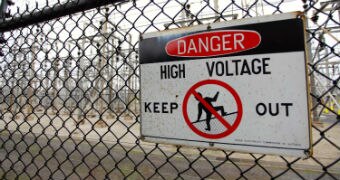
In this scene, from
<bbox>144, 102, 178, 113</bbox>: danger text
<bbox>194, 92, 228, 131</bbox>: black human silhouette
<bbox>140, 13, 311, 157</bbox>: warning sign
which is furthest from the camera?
<bbox>144, 102, 178, 113</bbox>: danger text

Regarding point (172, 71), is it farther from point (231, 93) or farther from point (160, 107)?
point (231, 93)

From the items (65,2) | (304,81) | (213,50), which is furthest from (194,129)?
(65,2)

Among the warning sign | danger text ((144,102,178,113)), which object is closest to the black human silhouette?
the warning sign

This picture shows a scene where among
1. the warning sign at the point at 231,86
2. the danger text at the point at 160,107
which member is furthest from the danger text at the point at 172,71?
the danger text at the point at 160,107

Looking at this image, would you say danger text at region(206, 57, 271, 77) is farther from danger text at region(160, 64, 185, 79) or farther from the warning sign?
danger text at region(160, 64, 185, 79)

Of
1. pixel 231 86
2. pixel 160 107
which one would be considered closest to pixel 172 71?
pixel 160 107

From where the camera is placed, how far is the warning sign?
91 cm

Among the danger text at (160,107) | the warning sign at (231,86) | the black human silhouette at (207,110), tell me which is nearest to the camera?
the warning sign at (231,86)

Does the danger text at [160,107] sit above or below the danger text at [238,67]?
below

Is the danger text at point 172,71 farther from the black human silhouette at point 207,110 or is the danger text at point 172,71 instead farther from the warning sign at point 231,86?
the black human silhouette at point 207,110

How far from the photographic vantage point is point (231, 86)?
3.30 feet

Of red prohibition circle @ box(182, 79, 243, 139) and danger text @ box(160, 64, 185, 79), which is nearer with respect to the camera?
red prohibition circle @ box(182, 79, 243, 139)

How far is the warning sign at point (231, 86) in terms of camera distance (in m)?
0.91

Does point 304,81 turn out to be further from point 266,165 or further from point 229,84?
point 266,165
